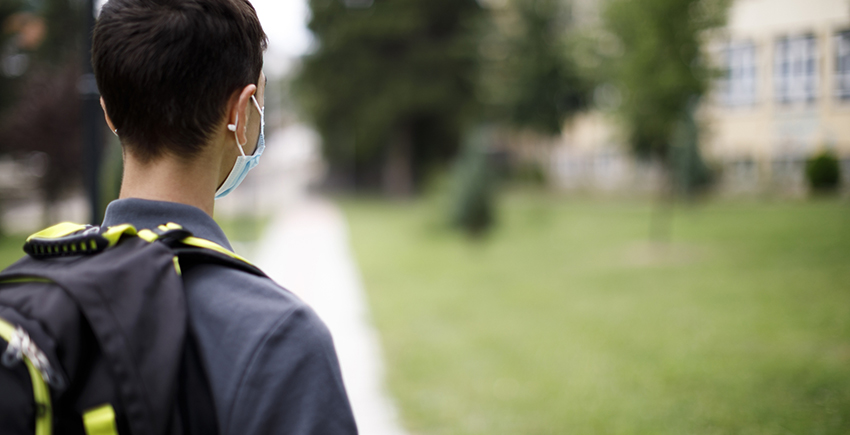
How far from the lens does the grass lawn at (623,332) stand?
15.5 feet

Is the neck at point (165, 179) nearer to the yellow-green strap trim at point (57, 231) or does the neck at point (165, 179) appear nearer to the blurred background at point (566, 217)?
the yellow-green strap trim at point (57, 231)

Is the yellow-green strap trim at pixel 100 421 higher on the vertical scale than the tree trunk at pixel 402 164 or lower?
higher

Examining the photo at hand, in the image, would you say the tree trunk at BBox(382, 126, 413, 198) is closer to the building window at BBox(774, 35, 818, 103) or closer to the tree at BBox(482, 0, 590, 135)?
the tree at BBox(482, 0, 590, 135)

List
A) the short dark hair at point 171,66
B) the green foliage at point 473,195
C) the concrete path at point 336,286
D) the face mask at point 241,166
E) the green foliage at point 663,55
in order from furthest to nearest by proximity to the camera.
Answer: the green foliage at point 473,195
the green foliage at point 663,55
the concrete path at point 336,286
the face mask at point 241,166
the short dark hair at point 171,66

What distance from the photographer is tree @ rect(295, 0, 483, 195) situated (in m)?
28.5

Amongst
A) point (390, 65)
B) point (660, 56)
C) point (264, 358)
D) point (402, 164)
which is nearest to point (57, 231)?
point (264, 358)

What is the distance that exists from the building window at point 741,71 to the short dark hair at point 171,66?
12131 mm

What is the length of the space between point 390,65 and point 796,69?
22.3 metres

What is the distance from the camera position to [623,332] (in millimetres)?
7059

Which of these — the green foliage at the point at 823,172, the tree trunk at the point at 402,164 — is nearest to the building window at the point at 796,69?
the green foliage at the point at 823,172

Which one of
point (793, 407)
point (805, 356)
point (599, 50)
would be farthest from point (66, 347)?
point (599, 50)

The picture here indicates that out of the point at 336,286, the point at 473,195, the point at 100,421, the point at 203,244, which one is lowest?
the point at 336,286

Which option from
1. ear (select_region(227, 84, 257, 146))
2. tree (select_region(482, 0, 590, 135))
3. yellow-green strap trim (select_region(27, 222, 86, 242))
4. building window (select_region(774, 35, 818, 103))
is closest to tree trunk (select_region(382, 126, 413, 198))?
tree (select_region(482, 0, 590, 135))

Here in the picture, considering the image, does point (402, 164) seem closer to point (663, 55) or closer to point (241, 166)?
point (663, 55)
